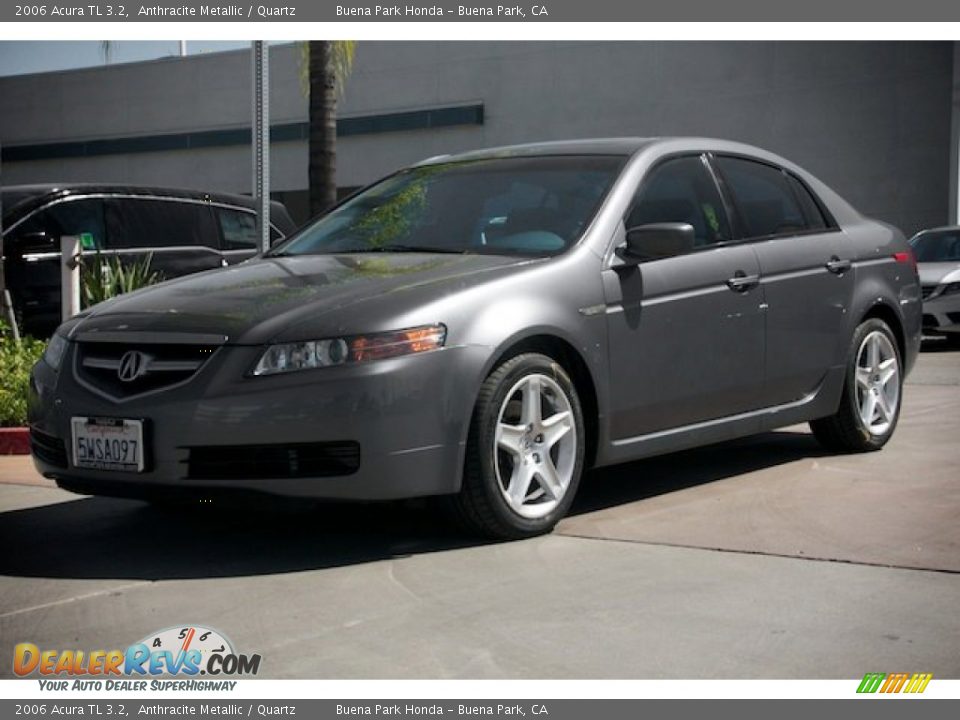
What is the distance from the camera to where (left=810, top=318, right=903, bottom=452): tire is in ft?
24.1

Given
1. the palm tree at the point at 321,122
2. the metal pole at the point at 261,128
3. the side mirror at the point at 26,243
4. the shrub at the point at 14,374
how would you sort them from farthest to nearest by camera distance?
the palm tree at the point at 321,122
the side mirror at the point at 26,243
the metal pole at the point at 261,128
the shrub at the point at 14,374

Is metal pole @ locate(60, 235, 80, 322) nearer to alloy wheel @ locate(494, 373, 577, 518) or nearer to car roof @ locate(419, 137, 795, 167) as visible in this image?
car roof @ locate(419, 137, 795, 167)

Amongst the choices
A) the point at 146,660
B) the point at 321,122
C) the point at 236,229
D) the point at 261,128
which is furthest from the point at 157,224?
the point at 146,660

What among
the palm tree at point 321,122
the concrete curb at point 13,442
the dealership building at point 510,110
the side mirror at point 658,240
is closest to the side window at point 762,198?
the side mirror at point 658,240

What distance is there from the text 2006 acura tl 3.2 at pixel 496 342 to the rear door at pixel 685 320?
0.4 inches

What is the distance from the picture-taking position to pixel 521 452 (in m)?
5.53

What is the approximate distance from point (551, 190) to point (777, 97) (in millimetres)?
22681

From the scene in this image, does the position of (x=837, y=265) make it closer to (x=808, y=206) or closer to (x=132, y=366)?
(x=808, y=206)

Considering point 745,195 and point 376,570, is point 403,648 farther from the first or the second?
point 745,195

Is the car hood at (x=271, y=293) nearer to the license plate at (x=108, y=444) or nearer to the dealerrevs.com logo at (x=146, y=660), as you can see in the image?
the license plate at (x=108, y=444)

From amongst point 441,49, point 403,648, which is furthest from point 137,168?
point 403,648

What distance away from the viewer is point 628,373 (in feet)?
19.6

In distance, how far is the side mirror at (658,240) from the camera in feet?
19.5

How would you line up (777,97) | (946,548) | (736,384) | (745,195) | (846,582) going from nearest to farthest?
(846,582) → (946,548) → (736,384) → (745,195) → (777,97)
